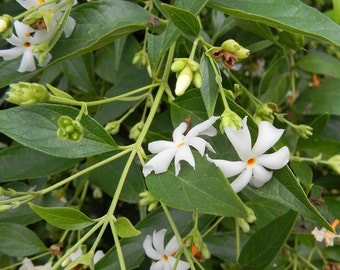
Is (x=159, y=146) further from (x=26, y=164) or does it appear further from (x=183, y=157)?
(x=26, y=164)

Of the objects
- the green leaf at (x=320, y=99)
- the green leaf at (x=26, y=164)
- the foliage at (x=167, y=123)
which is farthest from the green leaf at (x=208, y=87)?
the green leaf at (x=320, y=99)

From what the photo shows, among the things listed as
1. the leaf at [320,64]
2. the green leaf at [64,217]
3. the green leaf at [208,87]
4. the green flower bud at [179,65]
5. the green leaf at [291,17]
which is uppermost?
the green leaf at [291,17]

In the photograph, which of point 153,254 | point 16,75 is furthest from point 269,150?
point 16,75

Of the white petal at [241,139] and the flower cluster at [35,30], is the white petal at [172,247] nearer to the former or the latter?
the white petal at [241,139]

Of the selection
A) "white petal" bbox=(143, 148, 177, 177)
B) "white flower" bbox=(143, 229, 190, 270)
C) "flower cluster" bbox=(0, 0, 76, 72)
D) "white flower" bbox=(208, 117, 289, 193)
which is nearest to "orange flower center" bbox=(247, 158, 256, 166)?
"white flower" bbox=(208, 117, 289, 193)

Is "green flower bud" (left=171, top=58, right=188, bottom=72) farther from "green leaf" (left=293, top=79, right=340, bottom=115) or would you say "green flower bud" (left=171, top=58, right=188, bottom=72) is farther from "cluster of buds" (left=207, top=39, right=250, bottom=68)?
"green leaf" (left=293, top=79, right=340, bottom=115)
